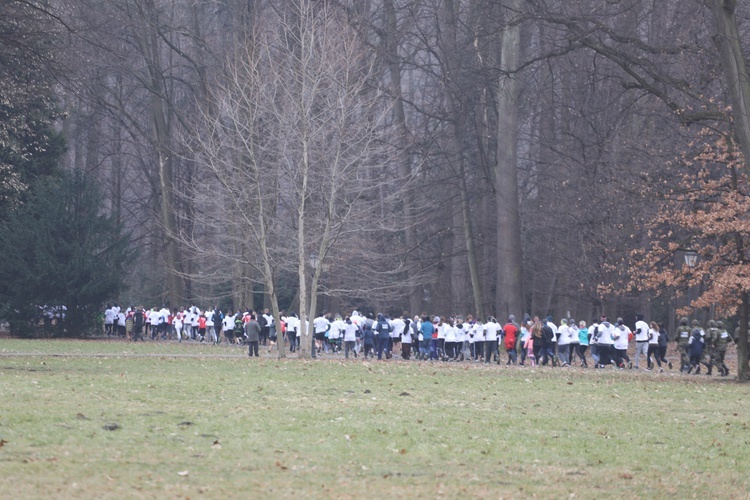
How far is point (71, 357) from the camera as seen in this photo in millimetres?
30266

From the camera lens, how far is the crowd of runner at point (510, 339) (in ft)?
104

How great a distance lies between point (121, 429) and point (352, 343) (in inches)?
1085

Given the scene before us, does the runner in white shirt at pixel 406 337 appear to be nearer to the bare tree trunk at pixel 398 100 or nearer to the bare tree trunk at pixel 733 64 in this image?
the bare tree trunk at pixel 398 100

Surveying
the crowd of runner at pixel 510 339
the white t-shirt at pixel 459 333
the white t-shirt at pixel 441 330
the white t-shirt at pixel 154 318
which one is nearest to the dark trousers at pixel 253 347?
the crowd of runner at pixel 510 339

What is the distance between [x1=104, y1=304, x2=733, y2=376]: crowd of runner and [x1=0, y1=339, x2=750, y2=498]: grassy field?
802 centimetres

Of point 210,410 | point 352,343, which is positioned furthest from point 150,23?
point 210,410

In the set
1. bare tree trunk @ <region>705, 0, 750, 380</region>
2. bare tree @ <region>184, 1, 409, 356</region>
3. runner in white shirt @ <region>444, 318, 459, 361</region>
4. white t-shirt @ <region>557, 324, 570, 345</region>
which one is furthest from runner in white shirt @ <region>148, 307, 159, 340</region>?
bare tree trunk @ <region>705, 0, 750, 380</region>

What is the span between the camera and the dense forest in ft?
85.0

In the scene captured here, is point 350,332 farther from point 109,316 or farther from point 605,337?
point 109,316

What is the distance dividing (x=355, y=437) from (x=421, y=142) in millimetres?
35217

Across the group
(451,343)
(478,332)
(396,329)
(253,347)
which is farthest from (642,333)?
(253,347)

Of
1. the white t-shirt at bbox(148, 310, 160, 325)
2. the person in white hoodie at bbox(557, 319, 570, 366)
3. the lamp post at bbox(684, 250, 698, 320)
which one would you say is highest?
the lamp post at bbox(684, 250, 698, 320)

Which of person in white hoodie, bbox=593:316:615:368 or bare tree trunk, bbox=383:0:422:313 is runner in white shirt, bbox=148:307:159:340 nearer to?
bare tree trunk, bbox=383:0:422:313

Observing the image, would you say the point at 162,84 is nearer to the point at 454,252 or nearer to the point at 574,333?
the point at 454,252
